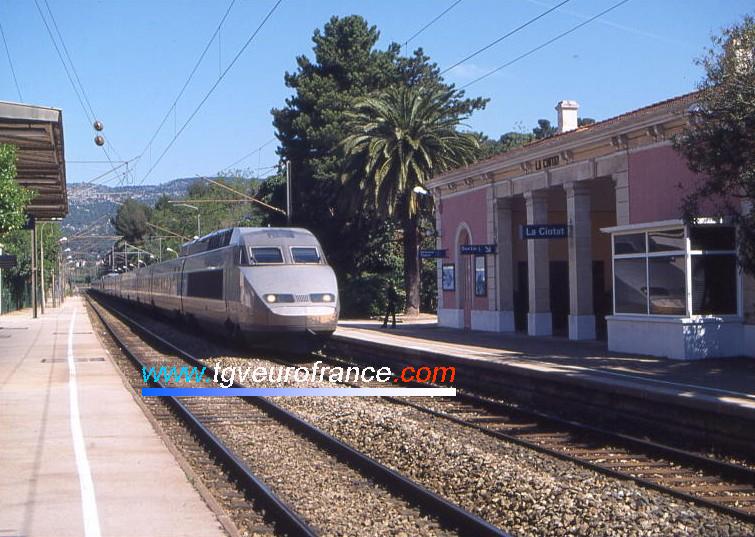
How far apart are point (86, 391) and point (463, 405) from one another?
6.75m

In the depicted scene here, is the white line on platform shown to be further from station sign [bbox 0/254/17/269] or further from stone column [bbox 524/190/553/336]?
station sign [bbox 0/254/17/269]

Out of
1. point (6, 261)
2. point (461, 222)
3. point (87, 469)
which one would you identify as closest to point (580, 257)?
point (461, 222)

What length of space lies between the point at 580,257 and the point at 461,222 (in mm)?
8075

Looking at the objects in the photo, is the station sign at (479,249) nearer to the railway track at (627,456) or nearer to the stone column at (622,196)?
the stone column at (622,196)

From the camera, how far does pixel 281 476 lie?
10.1m

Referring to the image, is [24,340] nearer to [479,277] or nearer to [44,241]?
[479,277]

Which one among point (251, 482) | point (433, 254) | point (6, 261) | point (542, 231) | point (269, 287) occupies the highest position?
point (542, 231)

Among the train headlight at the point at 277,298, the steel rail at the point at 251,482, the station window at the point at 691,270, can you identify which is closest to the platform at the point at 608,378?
the station window at the point at 691,270

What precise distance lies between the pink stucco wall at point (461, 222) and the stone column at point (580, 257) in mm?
5339

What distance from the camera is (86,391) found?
1678 centimetres

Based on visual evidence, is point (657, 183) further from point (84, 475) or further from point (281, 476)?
point (84, 475)

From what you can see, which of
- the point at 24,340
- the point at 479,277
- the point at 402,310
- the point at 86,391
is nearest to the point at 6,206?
the point at 24,340

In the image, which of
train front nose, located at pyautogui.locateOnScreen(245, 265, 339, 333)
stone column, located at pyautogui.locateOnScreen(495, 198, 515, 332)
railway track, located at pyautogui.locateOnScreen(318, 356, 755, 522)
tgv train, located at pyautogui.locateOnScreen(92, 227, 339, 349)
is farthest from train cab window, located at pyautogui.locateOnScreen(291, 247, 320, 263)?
stone column, located at pyautogui.locateOnScreen(495, 198, 515, 332)

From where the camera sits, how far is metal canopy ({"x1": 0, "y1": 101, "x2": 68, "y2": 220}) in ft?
67.5
